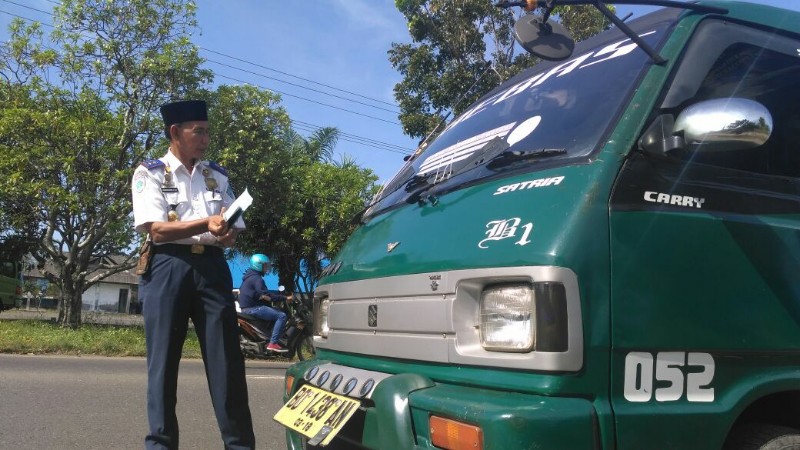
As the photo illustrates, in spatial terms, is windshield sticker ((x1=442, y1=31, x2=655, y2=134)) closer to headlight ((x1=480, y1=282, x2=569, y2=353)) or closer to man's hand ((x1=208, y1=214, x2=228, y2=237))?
headlight ((x1=480, y1=282, x2=569, y2=353))

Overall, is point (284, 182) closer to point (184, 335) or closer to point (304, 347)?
point (304, 347)

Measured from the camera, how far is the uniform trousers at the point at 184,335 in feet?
9.16

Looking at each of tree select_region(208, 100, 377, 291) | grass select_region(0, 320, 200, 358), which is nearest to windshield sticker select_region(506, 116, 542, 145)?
grass select_region(0, 320, 200, 358)

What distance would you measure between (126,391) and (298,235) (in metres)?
11.2

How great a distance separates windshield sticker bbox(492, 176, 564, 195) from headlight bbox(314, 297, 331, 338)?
1055 mm

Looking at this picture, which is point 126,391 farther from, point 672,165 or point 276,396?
point 672,165

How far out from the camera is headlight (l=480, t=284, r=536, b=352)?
1868 millimetres

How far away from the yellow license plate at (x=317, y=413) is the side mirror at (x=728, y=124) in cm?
139

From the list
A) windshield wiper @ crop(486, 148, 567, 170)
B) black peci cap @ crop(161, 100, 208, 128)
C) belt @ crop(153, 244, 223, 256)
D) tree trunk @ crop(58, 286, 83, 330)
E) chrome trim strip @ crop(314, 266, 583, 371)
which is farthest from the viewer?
tree trunk @ crop(58, 286, 83, 330)

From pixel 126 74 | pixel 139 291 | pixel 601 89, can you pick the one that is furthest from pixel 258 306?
pixel 601 89

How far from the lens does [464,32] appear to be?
596 inches

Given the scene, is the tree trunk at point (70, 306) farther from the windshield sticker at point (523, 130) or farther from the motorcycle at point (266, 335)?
the windshield sticker at point (523, 130)

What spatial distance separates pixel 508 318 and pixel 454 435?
365mm

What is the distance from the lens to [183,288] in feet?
9.28
